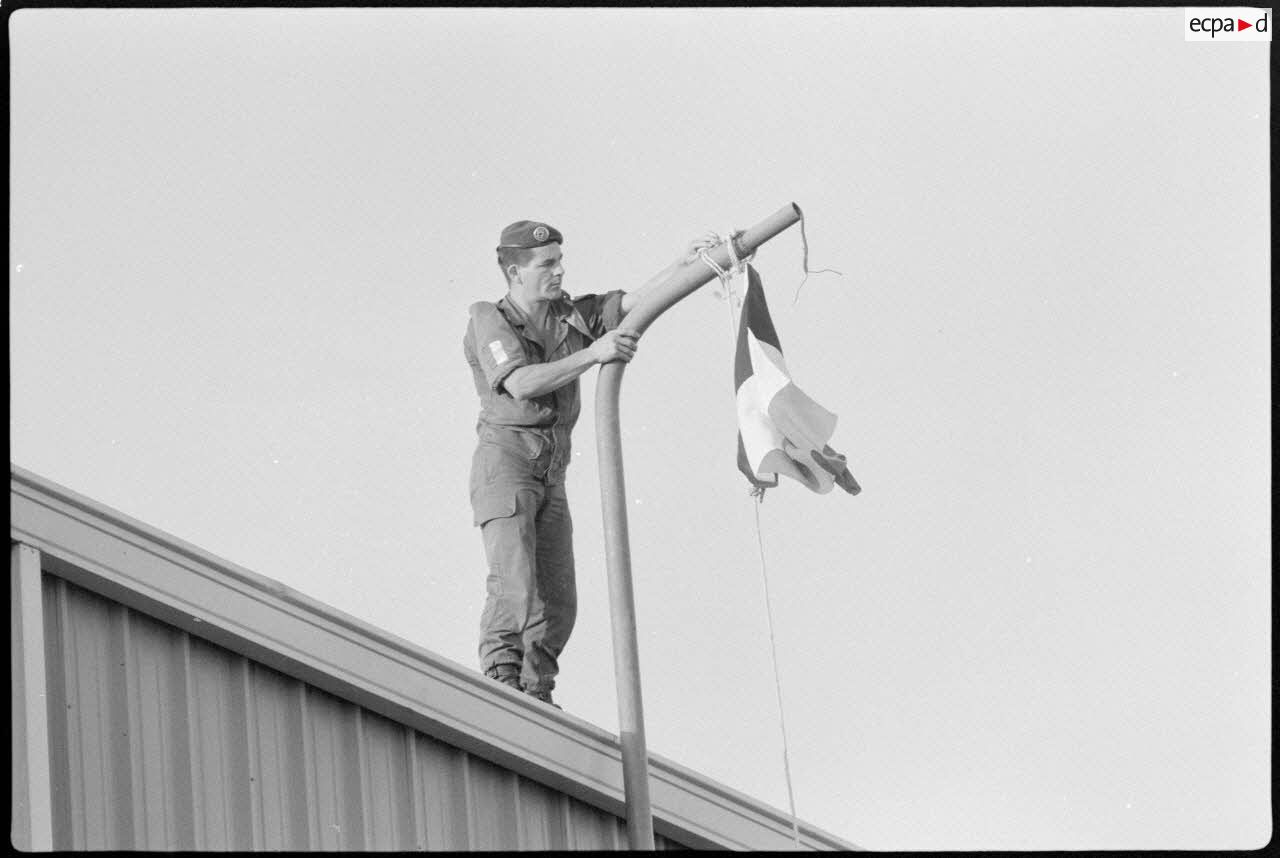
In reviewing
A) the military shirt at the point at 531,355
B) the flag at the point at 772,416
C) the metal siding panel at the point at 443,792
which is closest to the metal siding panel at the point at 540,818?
the metal siding panel at the point at 443,792

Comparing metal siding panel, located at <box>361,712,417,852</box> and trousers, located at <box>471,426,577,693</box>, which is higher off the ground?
trousers, located at <box>471,426,577,693</box>

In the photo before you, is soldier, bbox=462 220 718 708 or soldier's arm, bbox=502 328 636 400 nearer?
soldier's arm, bbox=502 328 636 400

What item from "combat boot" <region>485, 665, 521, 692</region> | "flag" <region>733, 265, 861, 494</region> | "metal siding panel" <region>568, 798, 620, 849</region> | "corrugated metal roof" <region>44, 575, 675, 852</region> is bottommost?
"metal siding panel" <region>568, 798, 620, 849</region>

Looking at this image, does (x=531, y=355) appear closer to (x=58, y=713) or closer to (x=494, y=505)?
(x=494, y=505)

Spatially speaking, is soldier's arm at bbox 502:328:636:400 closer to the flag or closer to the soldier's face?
the soldier's face

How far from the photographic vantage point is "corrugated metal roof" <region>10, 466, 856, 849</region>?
4.72 m

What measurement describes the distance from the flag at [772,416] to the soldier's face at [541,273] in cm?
49

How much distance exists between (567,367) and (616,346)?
0.22 meters

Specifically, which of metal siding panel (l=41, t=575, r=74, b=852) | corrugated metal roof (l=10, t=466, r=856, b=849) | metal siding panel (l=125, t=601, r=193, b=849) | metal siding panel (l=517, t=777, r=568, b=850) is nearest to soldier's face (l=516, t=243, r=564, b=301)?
corrugated metal roof (l=10, t=466, r=856, b=849)

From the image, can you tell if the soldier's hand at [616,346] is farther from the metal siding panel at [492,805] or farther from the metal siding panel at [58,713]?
the metal siding panel at [58,713]

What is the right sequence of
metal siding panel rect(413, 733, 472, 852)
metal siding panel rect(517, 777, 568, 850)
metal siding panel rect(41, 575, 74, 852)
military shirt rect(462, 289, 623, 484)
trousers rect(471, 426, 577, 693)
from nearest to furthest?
metal siding panel rect(41, 575, 74, 852) → metal siding panel rect(413, 733, 472, 852) → metal siding panel rect(517, 777, 568, 850) → trousers rect(471, 426, 577, 693) → military shirt rect(462, 289, 623, 484)

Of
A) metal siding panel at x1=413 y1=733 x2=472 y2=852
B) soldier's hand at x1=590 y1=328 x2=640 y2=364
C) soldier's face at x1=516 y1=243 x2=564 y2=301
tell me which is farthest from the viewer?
soldier's face at x1=516 y1=243 x2=564 y2=301

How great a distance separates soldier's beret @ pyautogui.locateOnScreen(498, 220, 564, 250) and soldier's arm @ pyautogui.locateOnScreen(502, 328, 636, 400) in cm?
33

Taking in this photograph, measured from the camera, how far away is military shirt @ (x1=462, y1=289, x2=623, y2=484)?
5969 millimetres
